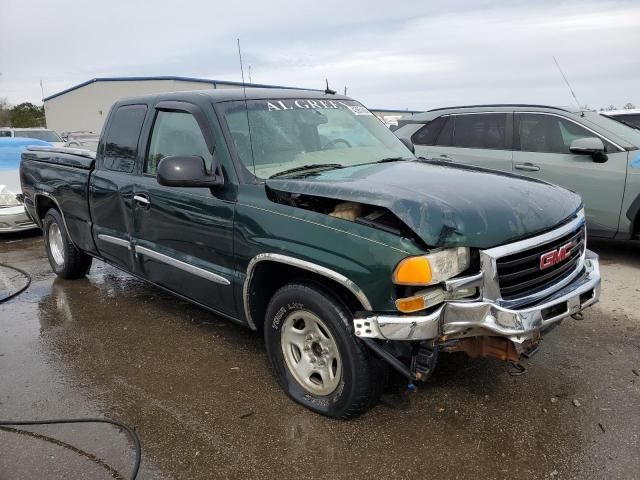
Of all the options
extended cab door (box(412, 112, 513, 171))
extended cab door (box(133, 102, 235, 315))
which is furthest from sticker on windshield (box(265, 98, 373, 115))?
extended cab door (box(412, 112, 513, 171))

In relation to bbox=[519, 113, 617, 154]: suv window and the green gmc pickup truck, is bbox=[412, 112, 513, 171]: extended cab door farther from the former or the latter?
the green gmc pickup truck

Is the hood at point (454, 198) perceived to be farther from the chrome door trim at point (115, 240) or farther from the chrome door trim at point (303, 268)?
the chrome door trim at point (115, 240)

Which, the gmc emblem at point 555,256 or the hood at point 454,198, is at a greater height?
the hood at point 454,198

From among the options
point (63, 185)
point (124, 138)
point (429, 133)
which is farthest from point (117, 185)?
point (429, 133)

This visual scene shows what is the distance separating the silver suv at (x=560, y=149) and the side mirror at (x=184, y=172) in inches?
174

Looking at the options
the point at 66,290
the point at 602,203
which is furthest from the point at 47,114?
the point at 602,203

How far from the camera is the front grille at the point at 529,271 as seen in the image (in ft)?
9.00

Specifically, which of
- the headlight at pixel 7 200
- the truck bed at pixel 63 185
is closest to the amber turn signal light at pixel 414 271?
the truck bed at pixel 63 185

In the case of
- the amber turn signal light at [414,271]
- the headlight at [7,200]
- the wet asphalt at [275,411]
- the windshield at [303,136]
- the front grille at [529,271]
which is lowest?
the wet asphalt at [275,411]

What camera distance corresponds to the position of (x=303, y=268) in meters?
2.95

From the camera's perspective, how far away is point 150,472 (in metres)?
2.76

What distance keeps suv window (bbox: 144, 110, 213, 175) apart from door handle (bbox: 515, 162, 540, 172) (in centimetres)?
420

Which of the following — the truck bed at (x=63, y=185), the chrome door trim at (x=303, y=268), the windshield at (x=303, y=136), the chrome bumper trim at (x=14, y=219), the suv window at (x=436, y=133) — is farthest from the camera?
the chrome bumper trim at (x=14, y=219)

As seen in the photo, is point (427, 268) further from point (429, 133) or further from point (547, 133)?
point (429, 133)
